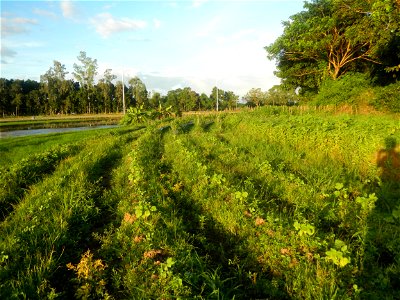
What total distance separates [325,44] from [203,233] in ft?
93.5

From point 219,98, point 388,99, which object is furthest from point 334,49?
point 219,98

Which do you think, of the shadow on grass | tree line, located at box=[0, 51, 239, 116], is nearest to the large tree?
the shadow on grass

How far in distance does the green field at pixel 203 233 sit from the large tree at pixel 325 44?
53.2 ft

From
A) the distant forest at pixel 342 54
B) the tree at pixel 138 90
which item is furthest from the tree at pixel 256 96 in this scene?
the distant forest at pixel 342 54

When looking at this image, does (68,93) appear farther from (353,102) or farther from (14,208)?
(14,208)

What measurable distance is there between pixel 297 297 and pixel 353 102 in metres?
25.8

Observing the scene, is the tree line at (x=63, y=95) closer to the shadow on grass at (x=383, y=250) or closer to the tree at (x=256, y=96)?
the tree at (x=256, y=96)

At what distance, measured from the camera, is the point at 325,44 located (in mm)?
27438

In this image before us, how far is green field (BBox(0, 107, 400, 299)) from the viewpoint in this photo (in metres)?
3.41

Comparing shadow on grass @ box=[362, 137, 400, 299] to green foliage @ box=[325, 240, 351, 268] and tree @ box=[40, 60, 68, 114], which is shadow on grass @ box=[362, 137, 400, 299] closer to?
green foliage @ box=[325, 240, 351, 268]

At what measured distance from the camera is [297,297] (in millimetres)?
3240

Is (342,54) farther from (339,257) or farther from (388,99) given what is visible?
(339,257)

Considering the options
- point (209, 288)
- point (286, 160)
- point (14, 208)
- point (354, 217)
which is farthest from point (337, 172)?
point (14, 208)

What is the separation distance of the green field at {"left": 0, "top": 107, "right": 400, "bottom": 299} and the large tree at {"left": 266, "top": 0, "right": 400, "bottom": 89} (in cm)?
1622
